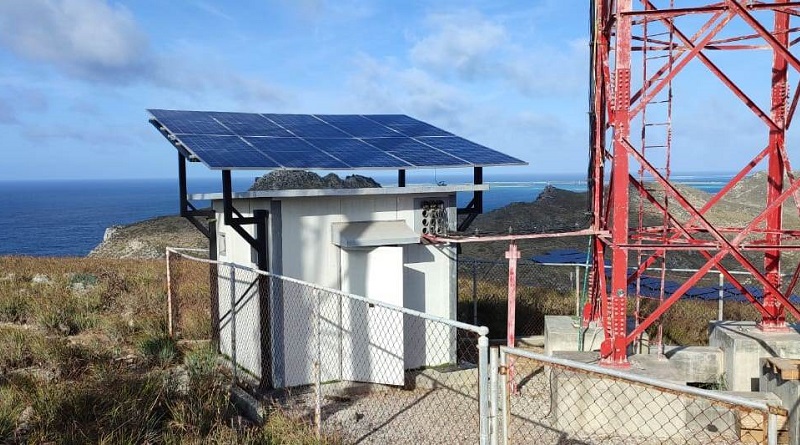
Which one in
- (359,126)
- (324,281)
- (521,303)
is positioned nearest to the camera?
(324,281)

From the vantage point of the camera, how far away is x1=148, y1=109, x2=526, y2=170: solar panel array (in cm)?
940

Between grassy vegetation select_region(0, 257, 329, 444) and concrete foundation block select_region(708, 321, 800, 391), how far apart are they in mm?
6108

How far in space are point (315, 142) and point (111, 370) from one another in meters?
4.78

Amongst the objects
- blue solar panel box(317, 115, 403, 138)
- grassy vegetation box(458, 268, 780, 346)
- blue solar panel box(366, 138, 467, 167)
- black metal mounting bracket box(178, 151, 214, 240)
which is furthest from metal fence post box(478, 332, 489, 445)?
grassy vegetation box(458, 268, 780, 346)

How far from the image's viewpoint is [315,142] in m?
11.1

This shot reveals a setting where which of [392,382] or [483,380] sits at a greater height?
[483,380]

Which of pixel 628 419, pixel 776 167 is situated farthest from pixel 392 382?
pixel 776 167

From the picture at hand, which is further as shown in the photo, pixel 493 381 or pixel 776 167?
pixel 776 167

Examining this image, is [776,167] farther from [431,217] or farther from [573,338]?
[431,217]

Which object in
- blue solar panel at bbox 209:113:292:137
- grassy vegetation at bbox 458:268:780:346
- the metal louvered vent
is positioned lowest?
grassy vegetation at bbox 458:268:780:346

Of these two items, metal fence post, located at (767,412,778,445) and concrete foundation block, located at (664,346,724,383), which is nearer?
metal fence post, located at (767,412,778,445)

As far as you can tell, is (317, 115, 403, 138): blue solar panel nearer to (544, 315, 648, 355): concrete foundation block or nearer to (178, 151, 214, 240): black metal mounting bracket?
(178, 151, 214, 240): black metal mounting bracket

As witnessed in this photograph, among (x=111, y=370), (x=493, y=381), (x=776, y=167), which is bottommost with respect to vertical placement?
(x=111, y=370)

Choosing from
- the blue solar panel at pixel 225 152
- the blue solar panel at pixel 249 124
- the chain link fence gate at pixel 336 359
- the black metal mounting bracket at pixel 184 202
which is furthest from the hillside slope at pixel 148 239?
the chain link fence gate at pixel 336 359
